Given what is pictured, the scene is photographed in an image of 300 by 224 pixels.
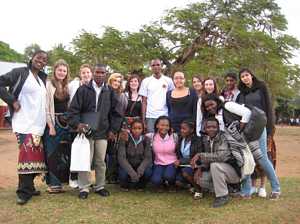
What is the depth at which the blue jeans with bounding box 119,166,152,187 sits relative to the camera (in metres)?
5.94

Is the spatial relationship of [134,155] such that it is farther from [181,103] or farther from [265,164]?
[265,164]

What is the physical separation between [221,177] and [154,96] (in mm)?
1803

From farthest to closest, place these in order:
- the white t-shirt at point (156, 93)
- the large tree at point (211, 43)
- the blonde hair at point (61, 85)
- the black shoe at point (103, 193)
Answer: the large tree at point (211, 43) < the white t-shirt at point (156, 93) < the black shoe at point (103, 193) < the blonde hair at point (61, 85)

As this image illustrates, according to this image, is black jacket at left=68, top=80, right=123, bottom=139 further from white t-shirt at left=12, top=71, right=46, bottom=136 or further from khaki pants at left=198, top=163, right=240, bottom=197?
khaki pants at left=198, top=163, right=240, bottom=197

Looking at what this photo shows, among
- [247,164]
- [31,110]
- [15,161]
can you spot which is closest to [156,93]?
[247,164]

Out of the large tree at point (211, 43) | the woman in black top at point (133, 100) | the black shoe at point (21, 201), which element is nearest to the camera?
the black shoe at point (21, 201)

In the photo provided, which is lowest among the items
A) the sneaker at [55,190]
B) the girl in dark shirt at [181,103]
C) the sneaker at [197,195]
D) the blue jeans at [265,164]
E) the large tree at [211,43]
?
the sneaker at [55,190]

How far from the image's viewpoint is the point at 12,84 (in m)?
Result: 5.27

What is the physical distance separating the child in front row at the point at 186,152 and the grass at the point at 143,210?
0.22m

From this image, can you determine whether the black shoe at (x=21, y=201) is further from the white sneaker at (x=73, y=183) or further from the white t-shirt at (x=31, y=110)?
the white t-shirt at (x=31, y=110)

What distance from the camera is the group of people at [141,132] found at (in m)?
5.34

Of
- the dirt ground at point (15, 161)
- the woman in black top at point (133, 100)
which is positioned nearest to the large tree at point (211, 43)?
the dirt ground at point (15, 161)

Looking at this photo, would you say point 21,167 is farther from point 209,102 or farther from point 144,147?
point 209,102

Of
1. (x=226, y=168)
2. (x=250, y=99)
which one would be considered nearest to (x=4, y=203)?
(x=226, y=168)
